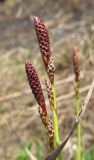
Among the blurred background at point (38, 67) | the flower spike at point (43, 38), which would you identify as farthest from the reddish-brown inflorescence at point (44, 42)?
the blurred background at point (38, 67)

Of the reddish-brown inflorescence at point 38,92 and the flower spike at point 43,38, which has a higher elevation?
the flower spike at point 43,38

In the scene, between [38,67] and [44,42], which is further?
[38,67]

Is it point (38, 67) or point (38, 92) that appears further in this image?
point (38, 67)

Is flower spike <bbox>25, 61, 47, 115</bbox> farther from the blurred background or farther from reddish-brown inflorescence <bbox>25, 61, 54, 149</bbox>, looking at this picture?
the blurred background

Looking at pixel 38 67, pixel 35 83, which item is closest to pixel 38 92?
pixel 35 83

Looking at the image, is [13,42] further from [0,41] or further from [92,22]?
[92,22]

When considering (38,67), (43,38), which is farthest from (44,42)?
(38,67)

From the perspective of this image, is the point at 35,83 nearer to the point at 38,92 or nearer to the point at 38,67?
the point at 38,92

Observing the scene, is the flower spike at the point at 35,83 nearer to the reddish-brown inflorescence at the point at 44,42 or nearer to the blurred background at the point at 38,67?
the reddish-brown inflorescence at the point at 44,42
